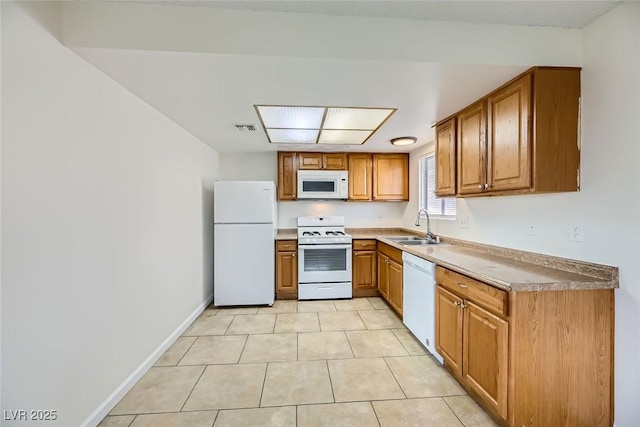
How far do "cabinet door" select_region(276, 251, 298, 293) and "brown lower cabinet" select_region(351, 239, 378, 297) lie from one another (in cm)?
84

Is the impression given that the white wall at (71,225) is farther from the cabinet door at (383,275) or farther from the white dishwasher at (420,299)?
the cabinet door at (383,275)

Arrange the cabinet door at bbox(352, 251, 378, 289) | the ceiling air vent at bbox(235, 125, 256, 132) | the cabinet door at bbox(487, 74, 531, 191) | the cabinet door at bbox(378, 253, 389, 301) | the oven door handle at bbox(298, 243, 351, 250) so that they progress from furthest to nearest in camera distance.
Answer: the cabinet door at bbox(352, 251, 378, 289)
the oven door handle at bbox(298, 243, 351, 250)
the cabinet door at bbox(378, 253, 389, 301)
the ceiling air vent at bbox(235, 125, 256, 132)
the cabinet door at bbox(487, 74, 531, 191)

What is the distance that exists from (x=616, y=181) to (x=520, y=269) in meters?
0.70

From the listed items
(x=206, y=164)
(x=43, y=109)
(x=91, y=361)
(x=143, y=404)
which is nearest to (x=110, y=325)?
(x=91, y=361)

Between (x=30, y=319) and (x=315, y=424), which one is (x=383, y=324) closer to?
(x=315, y=424)

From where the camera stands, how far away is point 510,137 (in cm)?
192

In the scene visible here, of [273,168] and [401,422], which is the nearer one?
[401,422]

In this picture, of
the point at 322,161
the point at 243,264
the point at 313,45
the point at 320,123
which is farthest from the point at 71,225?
the point at 322,161

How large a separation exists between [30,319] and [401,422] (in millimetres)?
2044

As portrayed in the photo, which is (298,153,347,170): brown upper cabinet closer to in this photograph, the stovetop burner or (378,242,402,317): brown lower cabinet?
the stovetop burner

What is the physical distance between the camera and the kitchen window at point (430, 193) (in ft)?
11.5

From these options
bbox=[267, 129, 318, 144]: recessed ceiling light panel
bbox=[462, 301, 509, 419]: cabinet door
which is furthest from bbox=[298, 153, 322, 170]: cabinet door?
bbox=[462, 301, 509, 419]: cabinet door

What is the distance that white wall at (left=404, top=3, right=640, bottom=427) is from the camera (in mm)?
1465

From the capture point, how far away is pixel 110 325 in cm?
181
